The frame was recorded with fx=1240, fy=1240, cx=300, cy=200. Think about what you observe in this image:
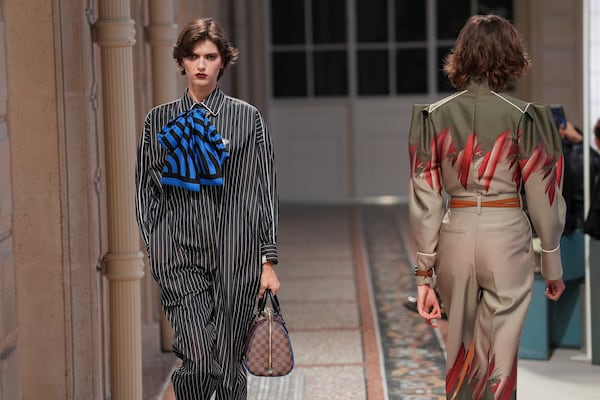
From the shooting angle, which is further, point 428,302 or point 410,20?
point 410,20

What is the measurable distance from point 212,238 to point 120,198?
88 centimetres

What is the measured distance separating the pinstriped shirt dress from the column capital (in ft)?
2.34

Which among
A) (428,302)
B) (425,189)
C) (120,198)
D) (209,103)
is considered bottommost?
(428,302)

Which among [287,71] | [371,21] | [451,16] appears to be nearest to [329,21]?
[371,21]

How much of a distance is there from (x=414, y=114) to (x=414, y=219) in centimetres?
30

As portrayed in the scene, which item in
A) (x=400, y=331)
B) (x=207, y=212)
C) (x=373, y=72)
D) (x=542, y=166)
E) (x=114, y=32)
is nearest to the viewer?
(x=542, y=166)

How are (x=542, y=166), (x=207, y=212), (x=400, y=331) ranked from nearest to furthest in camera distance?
1. (x=542, y=166)
2. (x=207, y=212)
3. (x=400, y=331)

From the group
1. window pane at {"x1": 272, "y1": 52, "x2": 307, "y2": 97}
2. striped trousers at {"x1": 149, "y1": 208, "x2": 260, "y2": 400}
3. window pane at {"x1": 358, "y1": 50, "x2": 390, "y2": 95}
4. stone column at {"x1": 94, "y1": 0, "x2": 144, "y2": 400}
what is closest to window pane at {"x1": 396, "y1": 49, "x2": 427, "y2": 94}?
window pane at {"x1": 358, "y1": 50, "x2": 390, "y2": 95}

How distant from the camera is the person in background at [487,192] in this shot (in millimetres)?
3512

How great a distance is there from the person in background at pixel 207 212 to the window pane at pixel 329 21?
9.17 meters

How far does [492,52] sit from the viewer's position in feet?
11.5

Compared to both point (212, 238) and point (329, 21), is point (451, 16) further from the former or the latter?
point (212, 238)

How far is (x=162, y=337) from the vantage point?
591 centimetres

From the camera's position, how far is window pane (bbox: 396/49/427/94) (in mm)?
12766
